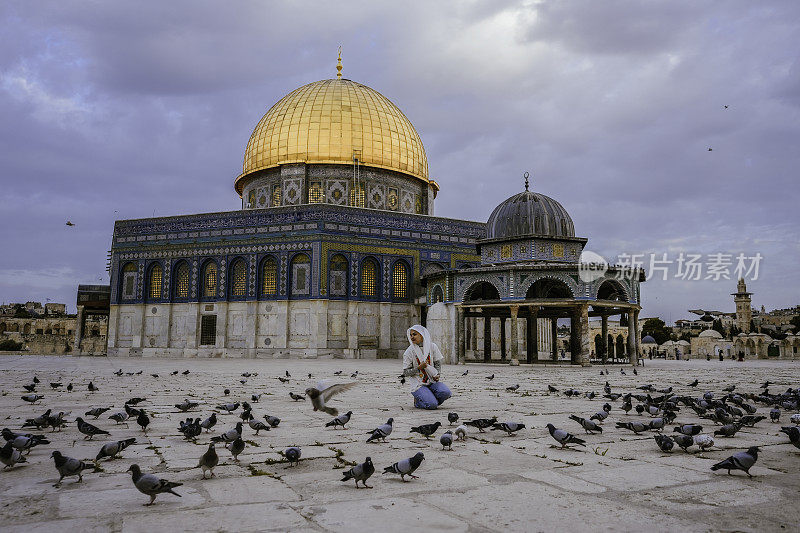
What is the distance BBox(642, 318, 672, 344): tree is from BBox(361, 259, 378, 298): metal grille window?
206 ft

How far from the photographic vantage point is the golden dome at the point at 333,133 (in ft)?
112

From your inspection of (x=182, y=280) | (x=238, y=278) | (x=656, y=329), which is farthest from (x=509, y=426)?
(x=656, y=329)

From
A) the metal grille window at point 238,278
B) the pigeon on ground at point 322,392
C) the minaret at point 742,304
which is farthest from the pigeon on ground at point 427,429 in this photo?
the minaret at point 742,304

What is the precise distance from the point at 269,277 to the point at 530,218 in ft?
43.1

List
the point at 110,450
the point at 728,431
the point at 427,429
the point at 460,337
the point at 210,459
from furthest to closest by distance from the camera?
the point at 460,337, the point at 728,431, the point at 427,429, the point at 110,450, the point at 210,459

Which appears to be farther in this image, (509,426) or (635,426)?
(635,426)

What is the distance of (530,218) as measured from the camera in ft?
86.1

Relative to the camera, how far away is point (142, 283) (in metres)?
32.0

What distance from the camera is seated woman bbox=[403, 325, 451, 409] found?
7.94m

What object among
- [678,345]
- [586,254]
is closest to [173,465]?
[586,254]

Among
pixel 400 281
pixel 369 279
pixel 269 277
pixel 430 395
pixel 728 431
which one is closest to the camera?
pixel 728 431

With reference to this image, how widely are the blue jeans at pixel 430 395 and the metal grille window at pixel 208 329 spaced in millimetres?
24408

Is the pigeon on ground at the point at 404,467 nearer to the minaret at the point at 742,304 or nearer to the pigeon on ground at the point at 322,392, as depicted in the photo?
the pigeon on ground at the point at 322,392

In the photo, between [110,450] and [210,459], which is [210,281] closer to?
[110,450]
